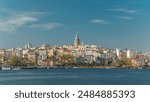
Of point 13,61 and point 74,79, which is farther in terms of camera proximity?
point 13,61

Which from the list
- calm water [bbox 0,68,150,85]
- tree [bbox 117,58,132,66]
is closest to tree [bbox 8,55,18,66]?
tree [bbox 117,58,132,66]

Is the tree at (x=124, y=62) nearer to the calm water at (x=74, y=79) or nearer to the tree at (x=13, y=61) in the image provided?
the tree at (x=13, y=61)

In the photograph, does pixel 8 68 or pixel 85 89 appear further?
pixel 8 68

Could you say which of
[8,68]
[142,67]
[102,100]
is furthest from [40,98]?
[142,67]

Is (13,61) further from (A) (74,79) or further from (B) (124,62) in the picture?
(A) (74,79)

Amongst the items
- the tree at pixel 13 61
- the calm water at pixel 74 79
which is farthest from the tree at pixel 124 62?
the calm water at pixel 74 79

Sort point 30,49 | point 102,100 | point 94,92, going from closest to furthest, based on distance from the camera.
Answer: point 102,100, point 94,92, point 30,49

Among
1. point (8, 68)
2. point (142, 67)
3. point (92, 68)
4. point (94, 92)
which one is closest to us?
point (94, 92)

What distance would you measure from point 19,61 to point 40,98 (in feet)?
103

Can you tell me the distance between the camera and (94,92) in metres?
6.64

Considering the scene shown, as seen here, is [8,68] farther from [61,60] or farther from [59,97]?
[59,97]

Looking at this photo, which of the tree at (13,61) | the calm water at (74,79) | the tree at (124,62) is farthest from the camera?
the tree at (13,61)

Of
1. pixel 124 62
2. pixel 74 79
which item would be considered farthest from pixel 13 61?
pixel 74 79

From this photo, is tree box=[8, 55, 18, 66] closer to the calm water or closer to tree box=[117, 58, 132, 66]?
tree box=[117, 58, 132, 66]
